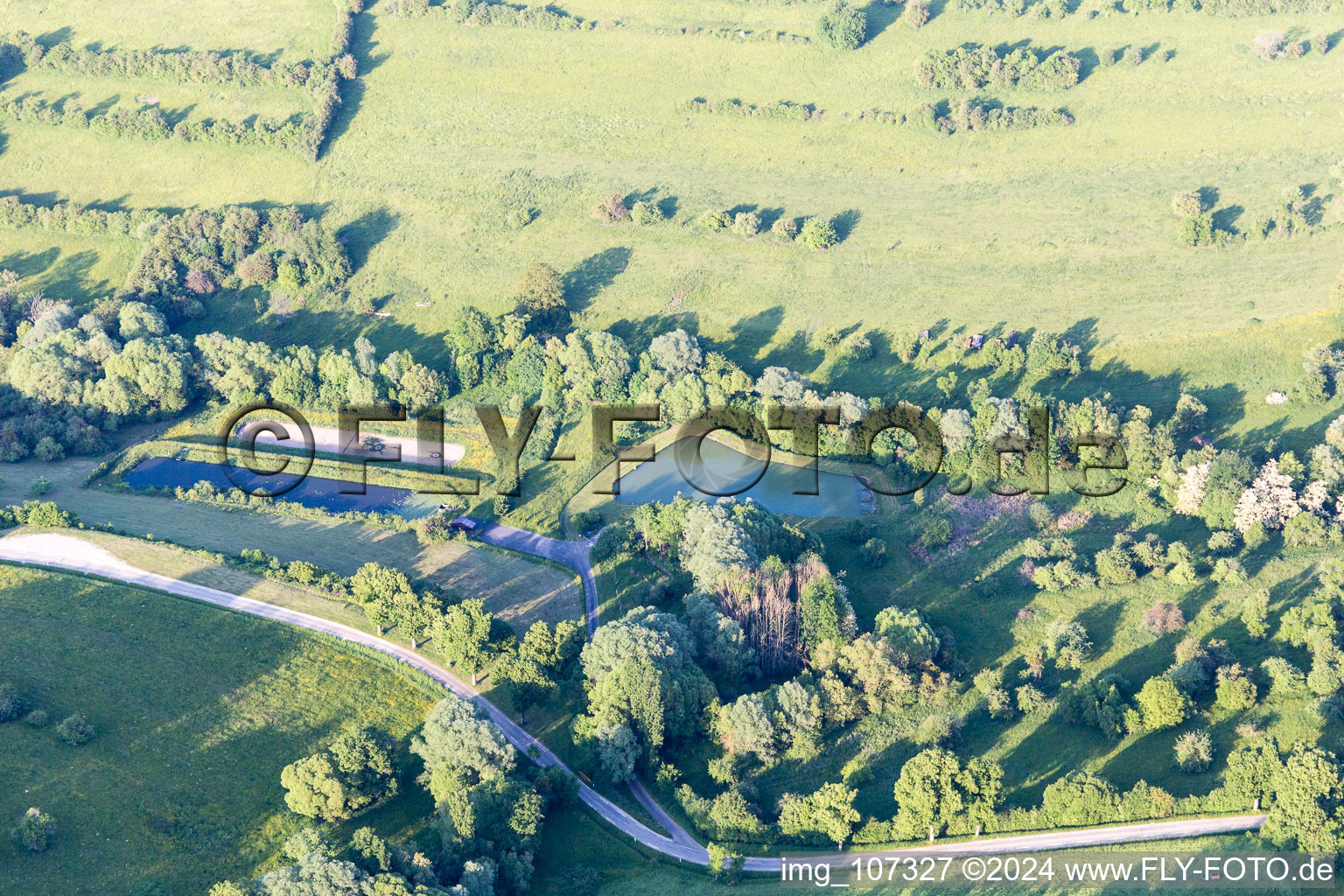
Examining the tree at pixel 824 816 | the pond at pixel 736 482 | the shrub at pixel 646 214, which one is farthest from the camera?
the shrub at pixel 646 214

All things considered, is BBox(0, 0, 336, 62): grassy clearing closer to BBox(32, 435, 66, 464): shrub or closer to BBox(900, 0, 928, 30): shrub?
BBox(32, 435, 66, 464): shrub

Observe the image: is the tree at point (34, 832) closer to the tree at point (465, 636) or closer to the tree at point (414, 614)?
the tree at point (414, 614)

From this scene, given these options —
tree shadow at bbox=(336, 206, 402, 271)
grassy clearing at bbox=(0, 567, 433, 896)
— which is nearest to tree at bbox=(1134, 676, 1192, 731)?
grassy clearing at bbox=(0, 567, 433, 896)

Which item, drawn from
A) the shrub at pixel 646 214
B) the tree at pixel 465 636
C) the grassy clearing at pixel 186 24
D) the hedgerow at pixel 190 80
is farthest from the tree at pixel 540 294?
the grassy clearing at pixel 186 24

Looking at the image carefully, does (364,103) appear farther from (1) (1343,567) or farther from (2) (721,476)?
(1) (1343,567)

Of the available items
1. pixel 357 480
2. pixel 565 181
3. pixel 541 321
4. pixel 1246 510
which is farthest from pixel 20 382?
pixel 1246 510
